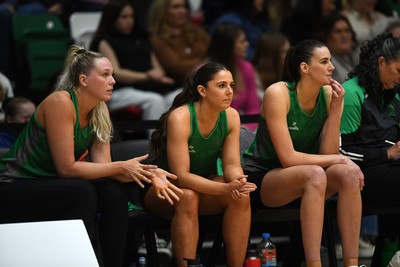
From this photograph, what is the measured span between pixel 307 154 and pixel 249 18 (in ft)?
11.7

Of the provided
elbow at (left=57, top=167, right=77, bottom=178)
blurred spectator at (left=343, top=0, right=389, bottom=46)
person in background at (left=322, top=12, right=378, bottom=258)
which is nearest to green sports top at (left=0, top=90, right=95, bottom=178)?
elbow at (left=57, top=167, right=77, bottom=178)

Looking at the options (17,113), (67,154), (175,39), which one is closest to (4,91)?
(17,113)

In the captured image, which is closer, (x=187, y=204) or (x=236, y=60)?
(x=187, y=204)

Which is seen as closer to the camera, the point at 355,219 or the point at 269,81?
the point at 355,219

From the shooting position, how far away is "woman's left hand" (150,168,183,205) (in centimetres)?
536

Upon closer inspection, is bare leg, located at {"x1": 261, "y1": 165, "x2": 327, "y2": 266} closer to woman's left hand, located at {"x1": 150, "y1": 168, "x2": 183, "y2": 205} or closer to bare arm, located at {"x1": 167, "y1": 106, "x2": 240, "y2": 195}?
bare arm, located at {"x1": 167, "y1": 106, "x2": 240, "y2": 195}

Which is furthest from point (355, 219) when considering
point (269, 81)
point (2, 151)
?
point (269, 81)

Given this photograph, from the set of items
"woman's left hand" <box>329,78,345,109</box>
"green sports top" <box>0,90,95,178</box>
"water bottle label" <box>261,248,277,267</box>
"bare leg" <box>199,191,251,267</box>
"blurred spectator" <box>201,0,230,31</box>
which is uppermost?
"blurred spectator" <box>201,0,230,31</box>

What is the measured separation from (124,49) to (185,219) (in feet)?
9.85

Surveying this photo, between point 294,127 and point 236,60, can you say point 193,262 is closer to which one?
point 294,127

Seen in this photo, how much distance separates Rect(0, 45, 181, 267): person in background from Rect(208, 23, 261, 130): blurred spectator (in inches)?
92.0

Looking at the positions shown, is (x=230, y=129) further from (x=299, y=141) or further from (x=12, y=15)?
(x=12, y=15)

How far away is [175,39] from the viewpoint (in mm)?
8500

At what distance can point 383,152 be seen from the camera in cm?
602
